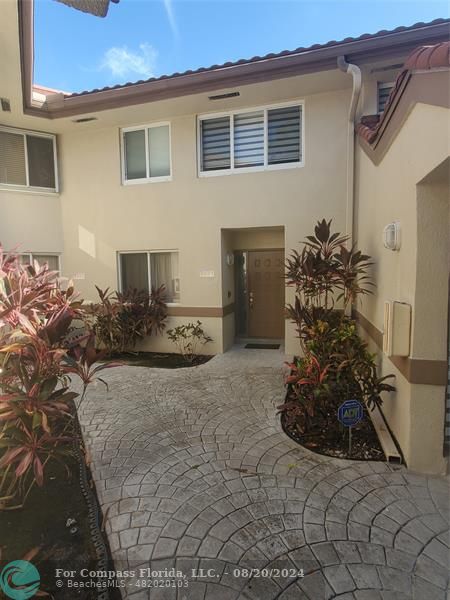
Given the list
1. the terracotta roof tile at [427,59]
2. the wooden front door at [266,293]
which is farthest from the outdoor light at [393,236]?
the wooden front door at [266,293]

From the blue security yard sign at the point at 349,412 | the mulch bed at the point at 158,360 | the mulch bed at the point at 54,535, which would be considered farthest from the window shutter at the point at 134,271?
the blue security yard sign at the point at 349,412

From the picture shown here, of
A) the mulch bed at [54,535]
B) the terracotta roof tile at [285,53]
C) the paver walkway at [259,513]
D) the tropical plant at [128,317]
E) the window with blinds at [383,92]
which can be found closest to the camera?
the paver walkway at [259,513]

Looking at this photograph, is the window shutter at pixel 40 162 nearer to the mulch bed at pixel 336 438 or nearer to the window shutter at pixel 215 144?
the window shutter at pixel 215 144

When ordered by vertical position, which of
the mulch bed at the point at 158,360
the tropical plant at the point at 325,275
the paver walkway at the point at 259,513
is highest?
the tropical plant at the point at 325,275

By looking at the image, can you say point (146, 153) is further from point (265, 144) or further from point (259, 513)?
point (259, 513)

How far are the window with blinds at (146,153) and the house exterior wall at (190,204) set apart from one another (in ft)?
0.63

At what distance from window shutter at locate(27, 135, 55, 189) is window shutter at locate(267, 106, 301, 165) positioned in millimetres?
5498

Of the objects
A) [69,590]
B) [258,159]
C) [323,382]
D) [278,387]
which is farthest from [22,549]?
[258,159]

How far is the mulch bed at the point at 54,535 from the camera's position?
2.04 meters

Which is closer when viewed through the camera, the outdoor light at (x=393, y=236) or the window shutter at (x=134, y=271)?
the outdoor light at (x=393, y=236)

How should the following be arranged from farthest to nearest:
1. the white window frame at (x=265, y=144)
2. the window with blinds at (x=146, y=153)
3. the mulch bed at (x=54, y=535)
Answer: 1. the window with blinds at (x=146, y=153)
2. the white window frame at (x=265, y=144)
3. the mulch bed at (x=54, y=535)

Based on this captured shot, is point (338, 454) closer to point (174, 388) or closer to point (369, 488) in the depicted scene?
point (369, 488)

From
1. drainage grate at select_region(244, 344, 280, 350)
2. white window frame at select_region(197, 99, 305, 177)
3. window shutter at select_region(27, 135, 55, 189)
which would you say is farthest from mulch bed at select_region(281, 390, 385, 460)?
window shutter at select_region(27, 135, 55, 189)

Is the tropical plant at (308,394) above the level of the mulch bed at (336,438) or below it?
above
